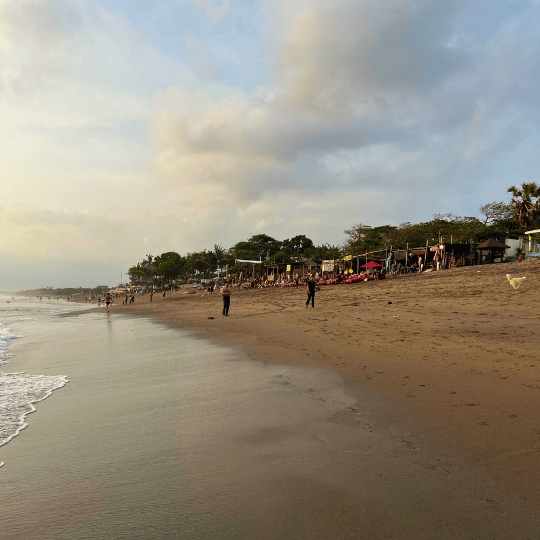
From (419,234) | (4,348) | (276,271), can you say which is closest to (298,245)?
(276,271)

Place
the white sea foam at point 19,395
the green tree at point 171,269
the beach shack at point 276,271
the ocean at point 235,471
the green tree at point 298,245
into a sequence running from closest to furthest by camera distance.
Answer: the ocean at point 235,471 → the white sea foam at point 19,395 → the beach shack at point 276,271 → the green tree at point 298,245 → the green tree at point 171,269

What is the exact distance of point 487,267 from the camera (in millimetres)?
24062

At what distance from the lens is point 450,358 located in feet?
22.6

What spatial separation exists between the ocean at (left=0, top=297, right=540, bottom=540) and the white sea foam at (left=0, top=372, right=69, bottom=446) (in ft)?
0.12

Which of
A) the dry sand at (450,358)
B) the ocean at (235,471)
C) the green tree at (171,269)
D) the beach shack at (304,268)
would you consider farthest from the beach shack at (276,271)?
the green tree at (171,269)

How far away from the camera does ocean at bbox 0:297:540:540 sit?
249 centimetres

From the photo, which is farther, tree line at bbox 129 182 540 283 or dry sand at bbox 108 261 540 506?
tree line at bbox 129 182 540 283

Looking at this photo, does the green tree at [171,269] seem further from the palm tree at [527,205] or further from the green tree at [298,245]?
the palm tree at [527,205]

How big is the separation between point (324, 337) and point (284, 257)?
60.7m

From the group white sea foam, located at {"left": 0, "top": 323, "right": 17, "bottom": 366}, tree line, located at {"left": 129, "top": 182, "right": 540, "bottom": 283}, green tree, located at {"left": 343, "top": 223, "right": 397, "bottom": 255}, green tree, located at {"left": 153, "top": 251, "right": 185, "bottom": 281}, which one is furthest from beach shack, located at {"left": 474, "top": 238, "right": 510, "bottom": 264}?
green tree, located at {"left": 153, "top": 251, "right": 185, "bottom": 281}

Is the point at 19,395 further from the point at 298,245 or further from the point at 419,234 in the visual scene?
the point at 298,245

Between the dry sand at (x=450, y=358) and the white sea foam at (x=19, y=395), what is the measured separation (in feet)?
13.4

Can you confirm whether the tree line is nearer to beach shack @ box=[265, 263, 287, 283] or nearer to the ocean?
beach shack @ box=[265, 263, 287, 283]

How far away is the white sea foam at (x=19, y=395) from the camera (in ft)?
15.6
